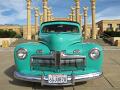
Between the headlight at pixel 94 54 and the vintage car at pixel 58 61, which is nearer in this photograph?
the vintage car at pixel 58 61

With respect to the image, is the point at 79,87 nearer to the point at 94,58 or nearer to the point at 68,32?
the point at 94,58

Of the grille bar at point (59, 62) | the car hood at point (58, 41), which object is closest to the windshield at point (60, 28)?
the car hood at point (58, 41)

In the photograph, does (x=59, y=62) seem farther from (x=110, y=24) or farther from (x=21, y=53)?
(x=110, y=24)

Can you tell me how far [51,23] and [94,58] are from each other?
2.18 meters

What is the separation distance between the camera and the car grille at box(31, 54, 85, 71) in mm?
6543

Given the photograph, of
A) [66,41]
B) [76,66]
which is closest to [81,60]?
[76,66]

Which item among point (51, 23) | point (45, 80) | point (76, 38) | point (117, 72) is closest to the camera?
point (45, 80)

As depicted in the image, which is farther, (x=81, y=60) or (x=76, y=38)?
(x=76, y=38)

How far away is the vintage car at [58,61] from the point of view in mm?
6410

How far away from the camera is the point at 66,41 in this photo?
6.99m

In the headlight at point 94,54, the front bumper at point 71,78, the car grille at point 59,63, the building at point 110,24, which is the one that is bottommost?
the front bumper at point 71,78

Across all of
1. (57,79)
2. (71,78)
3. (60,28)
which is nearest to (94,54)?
(71,78)

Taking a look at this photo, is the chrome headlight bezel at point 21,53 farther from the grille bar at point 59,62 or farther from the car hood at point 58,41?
the car hood at point 58,41

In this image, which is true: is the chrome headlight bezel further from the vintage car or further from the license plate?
the license plate
